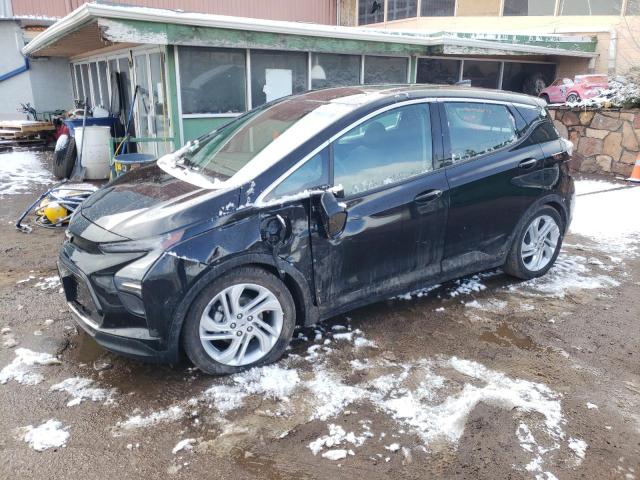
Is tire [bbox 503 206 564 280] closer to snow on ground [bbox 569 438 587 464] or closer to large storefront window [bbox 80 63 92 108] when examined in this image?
snow on ground [bbox 569 438 587 464]

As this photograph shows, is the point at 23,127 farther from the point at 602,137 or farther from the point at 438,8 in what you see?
the point at 438,8

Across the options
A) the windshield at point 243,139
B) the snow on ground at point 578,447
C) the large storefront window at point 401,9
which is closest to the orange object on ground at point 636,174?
the windshield at point 243,139

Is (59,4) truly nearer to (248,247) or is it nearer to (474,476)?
(248,247)

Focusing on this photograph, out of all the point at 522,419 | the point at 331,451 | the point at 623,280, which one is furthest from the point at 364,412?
the point at 623,280

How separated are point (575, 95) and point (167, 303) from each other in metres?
14.6

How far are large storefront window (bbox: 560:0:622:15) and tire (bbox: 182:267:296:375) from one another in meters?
20.6

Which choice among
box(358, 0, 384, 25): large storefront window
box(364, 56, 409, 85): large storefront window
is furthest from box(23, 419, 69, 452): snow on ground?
box(358, 0, 384, 25): large storefront window

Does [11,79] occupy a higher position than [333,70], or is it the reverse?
[333,70]

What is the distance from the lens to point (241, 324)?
3.12 metres

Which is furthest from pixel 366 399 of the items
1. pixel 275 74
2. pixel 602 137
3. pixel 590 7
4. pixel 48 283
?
pixel 590 7

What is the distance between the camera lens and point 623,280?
188 inches

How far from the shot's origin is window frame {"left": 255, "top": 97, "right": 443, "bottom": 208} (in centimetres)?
314

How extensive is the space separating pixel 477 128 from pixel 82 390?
3.33m

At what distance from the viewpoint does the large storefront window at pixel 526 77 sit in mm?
14554
